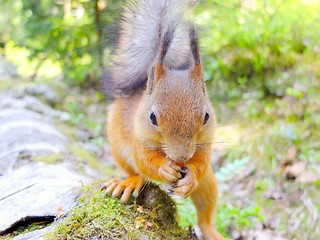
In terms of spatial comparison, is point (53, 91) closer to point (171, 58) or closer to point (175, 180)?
point (171, 58)

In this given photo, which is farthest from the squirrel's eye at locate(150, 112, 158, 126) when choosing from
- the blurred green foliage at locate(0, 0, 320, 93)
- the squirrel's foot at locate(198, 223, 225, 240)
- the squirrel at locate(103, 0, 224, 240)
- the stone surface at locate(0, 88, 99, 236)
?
the blurred green foliage at locate(0, 0, 320, 93)

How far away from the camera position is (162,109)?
199cm

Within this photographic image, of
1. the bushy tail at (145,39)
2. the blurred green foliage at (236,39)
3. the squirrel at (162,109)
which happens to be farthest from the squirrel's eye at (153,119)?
the blurred green foliage at (236,39)

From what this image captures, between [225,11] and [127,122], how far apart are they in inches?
113

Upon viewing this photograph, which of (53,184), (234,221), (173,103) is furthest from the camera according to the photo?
(234,221)

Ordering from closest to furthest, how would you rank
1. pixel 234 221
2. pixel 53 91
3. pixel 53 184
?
pixel 53 184
pixel 234 221
pixel 53 91

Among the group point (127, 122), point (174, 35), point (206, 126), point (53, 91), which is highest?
point (174, 35)

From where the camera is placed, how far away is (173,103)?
199 centimetres

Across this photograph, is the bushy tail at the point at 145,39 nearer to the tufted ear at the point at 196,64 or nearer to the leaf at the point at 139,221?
the tufted ear at the point at 196,64

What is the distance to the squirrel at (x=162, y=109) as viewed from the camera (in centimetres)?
197

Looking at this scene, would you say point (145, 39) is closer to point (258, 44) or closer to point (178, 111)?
point (178, 111)

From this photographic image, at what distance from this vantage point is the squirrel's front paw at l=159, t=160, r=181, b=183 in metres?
2.01

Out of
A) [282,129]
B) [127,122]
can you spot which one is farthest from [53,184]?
[282,129]

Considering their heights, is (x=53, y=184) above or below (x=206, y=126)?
below
